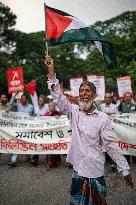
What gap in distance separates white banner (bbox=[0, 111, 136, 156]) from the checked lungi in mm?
5036

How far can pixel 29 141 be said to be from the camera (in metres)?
9.38

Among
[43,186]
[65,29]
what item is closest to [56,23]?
[65,29]

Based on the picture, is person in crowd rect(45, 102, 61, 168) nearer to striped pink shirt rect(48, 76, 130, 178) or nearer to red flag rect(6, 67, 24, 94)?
red flag rect(6, 67, 24, 94)

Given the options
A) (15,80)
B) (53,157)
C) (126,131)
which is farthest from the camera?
(15,80)

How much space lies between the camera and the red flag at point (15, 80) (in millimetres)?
11250

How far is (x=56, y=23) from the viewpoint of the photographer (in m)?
5.66

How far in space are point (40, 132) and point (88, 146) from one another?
18.8 ft

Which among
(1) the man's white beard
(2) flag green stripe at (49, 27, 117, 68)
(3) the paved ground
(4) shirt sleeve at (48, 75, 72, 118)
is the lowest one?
(3) the paved ground

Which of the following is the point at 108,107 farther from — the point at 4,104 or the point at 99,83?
the point at 4,104

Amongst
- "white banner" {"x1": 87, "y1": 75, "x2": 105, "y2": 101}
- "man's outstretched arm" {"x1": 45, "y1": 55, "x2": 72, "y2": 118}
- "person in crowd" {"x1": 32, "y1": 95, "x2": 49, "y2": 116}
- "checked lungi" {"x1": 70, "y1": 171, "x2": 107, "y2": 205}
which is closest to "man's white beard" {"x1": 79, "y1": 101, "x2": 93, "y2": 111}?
"man's outstretched arm" {"x1": 45, "y1": 55, "x2": 72, "y2": 118}

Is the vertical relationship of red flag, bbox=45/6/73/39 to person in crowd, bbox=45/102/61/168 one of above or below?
above

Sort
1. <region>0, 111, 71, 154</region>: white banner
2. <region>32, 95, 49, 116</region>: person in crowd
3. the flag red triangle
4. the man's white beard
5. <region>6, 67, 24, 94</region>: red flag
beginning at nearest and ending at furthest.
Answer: the man's white beard, the flag red triangle, <region>0, 111, 71, 154</region>: white banner, <region>32, 95, 49, 116</region>: person in crowd, <region>6, 67, 24, 94</region>: red flag

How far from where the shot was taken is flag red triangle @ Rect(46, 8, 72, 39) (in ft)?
18.3

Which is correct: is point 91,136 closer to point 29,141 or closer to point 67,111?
point 67,111
